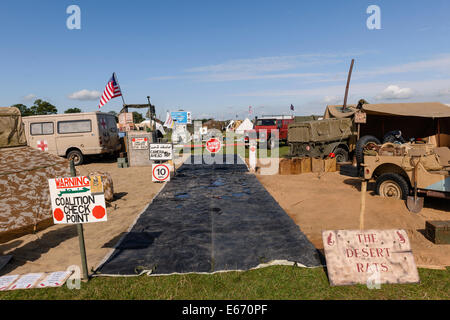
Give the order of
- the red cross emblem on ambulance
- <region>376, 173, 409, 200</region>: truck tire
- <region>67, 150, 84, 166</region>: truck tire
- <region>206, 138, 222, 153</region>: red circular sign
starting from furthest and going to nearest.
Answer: <region>67, 150, 84, 166</region>: truck tire
the red cross emblem on ambulance
<region>206, 138, 222, 153</region>: red circular sign
<region>376, 173, 409, 200</region>: truck tire

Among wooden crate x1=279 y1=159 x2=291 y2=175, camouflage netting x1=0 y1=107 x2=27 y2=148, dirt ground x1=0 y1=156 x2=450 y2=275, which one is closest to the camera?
dirt ground x1=0 y1=156 x2=450 y2=275

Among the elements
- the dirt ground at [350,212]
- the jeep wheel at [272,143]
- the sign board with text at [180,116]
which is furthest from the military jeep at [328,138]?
the sign board with text at [180,116]

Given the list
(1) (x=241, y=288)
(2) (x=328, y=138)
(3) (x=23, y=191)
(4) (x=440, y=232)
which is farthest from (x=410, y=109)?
(3) (x=23, y=191)

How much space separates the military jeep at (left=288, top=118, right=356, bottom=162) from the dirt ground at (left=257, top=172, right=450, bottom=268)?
11.6ft

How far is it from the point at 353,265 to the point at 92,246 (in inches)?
179

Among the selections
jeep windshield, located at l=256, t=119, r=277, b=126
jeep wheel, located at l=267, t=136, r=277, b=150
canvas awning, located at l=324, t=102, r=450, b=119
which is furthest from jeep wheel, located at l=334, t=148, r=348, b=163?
jeep windshield, located at l=256, t=119, r=277, b=126

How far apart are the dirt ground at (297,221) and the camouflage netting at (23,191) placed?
244 mm

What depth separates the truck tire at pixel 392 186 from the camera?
748cm

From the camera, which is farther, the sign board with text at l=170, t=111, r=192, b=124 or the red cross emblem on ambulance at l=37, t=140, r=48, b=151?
the sign board with text at l=170, t=111, r=192, b=124

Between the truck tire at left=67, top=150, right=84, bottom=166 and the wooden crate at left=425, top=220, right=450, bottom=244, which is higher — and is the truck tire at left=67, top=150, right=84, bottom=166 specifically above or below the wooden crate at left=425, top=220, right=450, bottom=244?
above

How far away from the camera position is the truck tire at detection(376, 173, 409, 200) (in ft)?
24.5

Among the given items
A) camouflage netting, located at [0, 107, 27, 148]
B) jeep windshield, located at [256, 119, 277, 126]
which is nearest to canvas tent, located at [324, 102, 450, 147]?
jeep windshield, located at [256, 119, 277, 126]

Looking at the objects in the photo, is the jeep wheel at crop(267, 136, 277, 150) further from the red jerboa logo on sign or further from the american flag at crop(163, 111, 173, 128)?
the red jerboa logo on sign

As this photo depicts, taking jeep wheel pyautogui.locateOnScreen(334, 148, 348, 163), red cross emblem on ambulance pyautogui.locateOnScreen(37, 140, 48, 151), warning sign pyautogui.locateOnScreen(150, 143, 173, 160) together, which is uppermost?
red cross emblem on ambulance pyautogui.locateOnScreen(37, 140, 48, 151)
